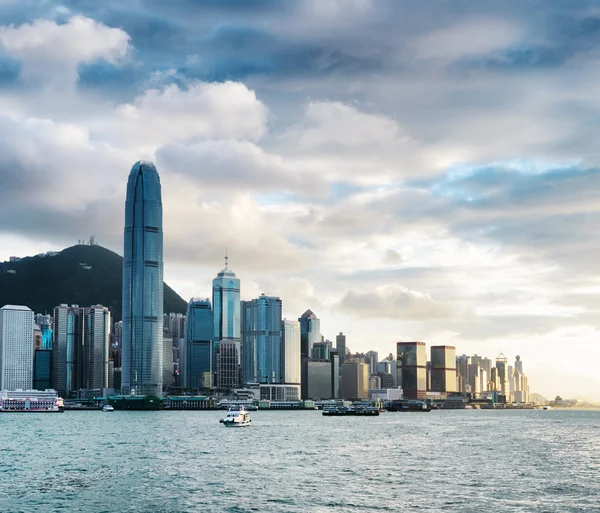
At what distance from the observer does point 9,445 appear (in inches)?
6083

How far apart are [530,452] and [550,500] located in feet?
190

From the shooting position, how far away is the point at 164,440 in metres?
168

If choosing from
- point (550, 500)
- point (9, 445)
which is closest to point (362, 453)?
point (550, 500)

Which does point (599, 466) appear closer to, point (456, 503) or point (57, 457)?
point (456, 503)

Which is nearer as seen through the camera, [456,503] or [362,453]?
[456,503]

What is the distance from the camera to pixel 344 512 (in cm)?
7588

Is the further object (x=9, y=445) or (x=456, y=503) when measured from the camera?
(x=9, y=445)

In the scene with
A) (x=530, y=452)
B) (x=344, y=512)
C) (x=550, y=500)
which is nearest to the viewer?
(x=344, y=512)

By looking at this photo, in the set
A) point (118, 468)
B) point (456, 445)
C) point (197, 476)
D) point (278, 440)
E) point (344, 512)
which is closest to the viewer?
point (344, 512)

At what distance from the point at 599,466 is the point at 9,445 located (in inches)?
3819

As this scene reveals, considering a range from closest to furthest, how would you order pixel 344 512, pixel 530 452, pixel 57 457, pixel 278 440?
pixel 344 512 → pixel 57 457 → pixel 530 452 → pixel 278 440

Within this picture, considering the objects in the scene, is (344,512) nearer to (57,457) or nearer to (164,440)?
(57,457)

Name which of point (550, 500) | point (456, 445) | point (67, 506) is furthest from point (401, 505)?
point (456, 445)

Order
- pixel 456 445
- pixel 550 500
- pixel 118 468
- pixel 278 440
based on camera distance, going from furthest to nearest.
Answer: pixel 278 440, pixel 456 445, pixel 118 468, pixel 550 500
